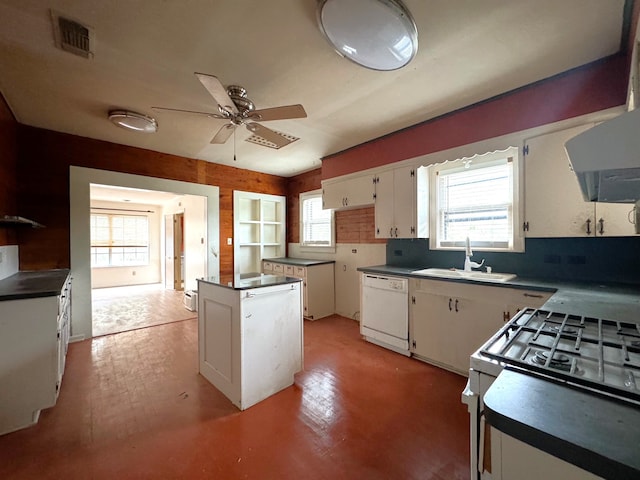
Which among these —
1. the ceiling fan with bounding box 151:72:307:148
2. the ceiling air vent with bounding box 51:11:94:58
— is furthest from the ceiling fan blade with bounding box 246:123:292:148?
the ceiling air vent with bounding box 51:11:94:58

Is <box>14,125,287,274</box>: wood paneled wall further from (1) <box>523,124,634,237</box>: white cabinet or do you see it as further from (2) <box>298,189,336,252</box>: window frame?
(1) <box>523,124,634,237</box>: white cabinet

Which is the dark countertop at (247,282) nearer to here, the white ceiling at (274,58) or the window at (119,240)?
the white ceiling at (274,58)

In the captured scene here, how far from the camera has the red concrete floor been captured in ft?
4.86

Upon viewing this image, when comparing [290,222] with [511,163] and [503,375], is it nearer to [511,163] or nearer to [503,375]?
[511,163]

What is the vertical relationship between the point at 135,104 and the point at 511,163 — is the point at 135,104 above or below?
above

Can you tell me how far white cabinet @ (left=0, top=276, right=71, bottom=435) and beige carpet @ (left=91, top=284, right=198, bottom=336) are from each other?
1.96 m

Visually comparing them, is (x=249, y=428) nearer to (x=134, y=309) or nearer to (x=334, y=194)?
(x=334, y=194)

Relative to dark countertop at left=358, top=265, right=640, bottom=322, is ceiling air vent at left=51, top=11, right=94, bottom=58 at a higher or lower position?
higher

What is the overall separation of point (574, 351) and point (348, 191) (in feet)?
10.4

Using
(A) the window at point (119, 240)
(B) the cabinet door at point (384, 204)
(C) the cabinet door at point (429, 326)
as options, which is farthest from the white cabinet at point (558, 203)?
(A) the window at point (119, 240)

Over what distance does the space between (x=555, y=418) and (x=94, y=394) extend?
302 centimetres

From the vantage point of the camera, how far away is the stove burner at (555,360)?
76cm

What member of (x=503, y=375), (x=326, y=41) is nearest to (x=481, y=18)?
(x=326, y=41)

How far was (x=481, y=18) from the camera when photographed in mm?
1609
